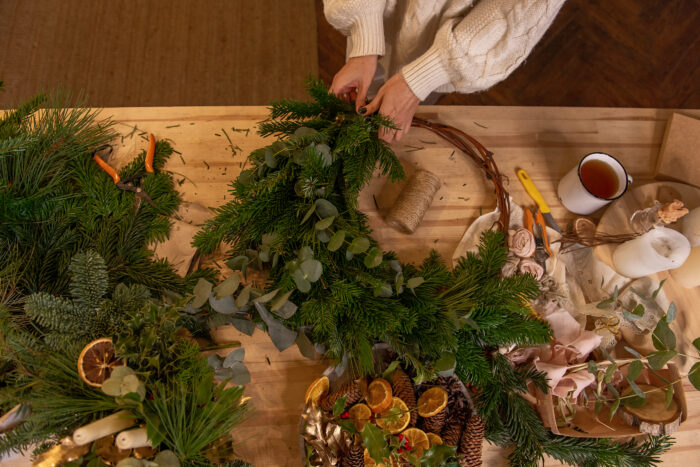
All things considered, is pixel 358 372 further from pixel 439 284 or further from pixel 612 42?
pixel 612 42

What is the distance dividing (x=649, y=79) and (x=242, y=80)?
71.0 inches

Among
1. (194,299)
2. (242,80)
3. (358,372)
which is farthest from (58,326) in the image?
(242,80)

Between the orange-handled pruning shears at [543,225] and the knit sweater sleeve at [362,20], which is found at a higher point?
the knit sweater sleeve at [362,20]

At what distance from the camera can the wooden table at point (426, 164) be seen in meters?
0.85

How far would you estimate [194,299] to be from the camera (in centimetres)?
70

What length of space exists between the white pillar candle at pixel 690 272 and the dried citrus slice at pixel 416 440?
699 mm

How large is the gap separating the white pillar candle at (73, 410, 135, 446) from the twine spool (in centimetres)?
60

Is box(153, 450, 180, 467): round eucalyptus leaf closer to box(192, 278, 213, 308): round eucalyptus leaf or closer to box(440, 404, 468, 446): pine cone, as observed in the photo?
box(192, 278, 213, 308): round eucalyptus leaf

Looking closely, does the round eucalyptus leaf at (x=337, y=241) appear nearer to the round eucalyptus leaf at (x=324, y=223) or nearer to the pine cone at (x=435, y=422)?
the round eucalyptus leaf at (x=324, y=223)

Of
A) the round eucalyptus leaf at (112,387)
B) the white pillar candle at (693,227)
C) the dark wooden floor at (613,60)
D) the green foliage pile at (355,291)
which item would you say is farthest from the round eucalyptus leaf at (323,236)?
the dark wooden floor at (613,60)

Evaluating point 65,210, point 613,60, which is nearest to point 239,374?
point 65,210

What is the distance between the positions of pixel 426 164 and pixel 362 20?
13.7 inches

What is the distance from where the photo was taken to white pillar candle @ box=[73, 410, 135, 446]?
20.4 inches

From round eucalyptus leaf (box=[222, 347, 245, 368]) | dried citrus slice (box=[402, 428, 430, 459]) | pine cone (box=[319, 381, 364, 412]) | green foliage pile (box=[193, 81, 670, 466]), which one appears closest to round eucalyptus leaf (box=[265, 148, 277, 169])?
green foliage pile (box=[193, 81, 670, 466])
